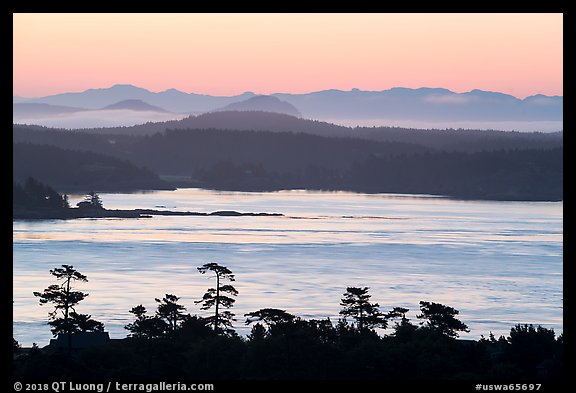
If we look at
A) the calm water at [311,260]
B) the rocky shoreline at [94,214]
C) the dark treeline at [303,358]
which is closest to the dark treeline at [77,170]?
the calm water at [311,260]

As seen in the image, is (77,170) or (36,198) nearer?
(36,198)

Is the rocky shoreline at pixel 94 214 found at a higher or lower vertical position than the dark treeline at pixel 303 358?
higher

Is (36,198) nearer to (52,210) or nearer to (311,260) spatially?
(52,210)

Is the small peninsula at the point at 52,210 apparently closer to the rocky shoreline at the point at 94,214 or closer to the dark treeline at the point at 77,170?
the rocky shoreline at the point at 94,214

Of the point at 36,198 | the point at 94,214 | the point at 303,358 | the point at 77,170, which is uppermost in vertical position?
the point at 77,170

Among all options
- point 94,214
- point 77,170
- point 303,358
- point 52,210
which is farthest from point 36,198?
point 303,358

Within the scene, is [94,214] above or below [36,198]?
below

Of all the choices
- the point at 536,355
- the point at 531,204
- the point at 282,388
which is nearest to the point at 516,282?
the point at 536,355

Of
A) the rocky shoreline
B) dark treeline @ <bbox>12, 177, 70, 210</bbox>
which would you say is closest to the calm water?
the rocky shoreline

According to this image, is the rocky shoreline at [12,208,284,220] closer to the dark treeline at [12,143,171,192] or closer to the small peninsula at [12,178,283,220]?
the small peninsula at [12,178,283,220]
